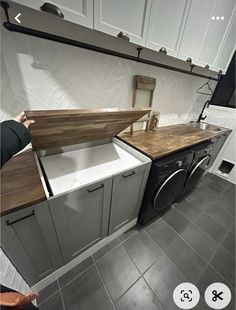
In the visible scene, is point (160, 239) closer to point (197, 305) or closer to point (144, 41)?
point (197, 305)

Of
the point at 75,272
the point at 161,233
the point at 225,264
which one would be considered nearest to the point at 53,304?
the point at 75,272

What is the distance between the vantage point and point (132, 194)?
1.27 meters

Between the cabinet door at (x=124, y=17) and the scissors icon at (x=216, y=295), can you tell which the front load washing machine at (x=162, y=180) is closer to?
the scissors icon at (x=216, y=295)

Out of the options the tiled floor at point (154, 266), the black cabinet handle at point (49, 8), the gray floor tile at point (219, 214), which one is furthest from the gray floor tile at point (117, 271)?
the black cabinet handle at point (49, 8)

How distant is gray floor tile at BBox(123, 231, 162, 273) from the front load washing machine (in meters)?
0.17

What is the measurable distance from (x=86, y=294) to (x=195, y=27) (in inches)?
96.0

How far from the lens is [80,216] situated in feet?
3.26

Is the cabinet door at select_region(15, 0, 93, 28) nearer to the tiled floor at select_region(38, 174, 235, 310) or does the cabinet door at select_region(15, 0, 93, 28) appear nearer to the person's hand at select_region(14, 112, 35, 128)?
the person's hand at select_region(14, 112, 35, 128)

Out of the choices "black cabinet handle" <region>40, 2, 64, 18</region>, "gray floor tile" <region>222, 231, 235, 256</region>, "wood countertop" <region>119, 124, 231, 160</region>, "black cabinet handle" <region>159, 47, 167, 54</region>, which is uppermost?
"black cabinet handle" <region>40, 2, 64, 18</region>

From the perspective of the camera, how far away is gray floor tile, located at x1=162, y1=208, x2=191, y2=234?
67.7 inches

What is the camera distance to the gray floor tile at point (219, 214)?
73.3 inches

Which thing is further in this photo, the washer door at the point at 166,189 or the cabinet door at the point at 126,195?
the washer door at the point at 166,189

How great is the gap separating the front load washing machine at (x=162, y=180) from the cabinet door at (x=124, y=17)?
950 mm

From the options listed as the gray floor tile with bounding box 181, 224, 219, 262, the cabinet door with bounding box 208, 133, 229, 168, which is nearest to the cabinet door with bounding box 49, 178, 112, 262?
the gray floor tile with bounding box 181, 224, 219, 262
